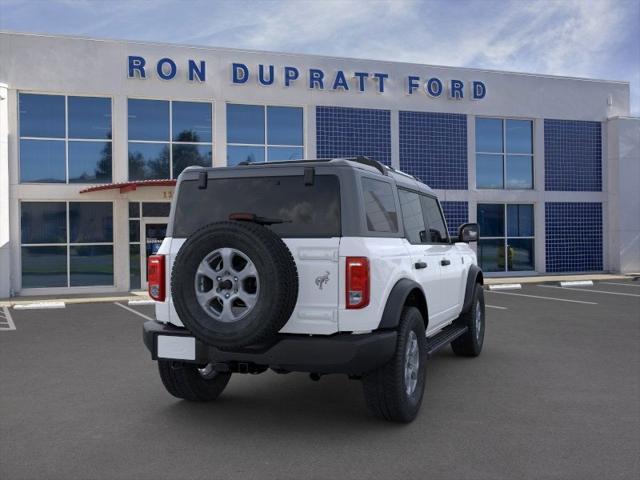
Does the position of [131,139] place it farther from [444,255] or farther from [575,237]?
[575,237]

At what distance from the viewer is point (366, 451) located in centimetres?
440

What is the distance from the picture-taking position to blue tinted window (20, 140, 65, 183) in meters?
17.3

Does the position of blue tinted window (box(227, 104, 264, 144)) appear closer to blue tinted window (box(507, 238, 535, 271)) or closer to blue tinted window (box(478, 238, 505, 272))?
blue tinted window (box(478, 238, 505, 272))

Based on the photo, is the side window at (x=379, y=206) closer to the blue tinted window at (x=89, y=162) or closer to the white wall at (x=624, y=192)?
the blue tinted window at (x=89, y=162)

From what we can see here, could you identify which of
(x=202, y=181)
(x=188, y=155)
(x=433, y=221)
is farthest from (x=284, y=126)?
(x=202, y=181)

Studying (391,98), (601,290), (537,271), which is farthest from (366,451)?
(537,271)

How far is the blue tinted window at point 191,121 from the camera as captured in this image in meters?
18.5

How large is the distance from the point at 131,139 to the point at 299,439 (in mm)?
14933

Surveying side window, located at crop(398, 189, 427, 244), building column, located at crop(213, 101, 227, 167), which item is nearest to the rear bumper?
side window, located at crop(398, 189, 427, 244)

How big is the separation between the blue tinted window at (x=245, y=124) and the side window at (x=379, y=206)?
1421 centimetres

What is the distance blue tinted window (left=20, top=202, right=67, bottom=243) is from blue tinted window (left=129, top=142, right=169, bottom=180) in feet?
7.12

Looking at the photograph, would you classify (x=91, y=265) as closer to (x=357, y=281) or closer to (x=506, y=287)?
(x=506, y=287)

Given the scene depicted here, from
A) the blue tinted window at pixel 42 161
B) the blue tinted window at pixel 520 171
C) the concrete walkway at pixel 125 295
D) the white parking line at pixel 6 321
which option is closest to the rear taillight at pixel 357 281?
the white parking line at pixel 6 321

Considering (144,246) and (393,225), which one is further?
(144,246)
